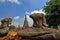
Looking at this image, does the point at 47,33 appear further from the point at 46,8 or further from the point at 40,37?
the point at 46,8

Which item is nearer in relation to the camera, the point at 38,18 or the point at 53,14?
the point at 38,18

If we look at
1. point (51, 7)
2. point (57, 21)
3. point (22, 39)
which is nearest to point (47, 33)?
point (22, 39)

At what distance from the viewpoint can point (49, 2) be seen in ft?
140

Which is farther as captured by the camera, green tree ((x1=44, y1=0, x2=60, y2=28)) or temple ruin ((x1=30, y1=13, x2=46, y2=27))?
green tree ((x1=44, y1=0, x2=60, y2=28))

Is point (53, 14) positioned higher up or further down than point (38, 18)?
higher up

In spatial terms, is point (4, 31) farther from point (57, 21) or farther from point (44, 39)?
point (57, 21)

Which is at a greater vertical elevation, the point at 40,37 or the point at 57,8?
the point at 57,8

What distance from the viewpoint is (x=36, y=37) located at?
45.9 ft

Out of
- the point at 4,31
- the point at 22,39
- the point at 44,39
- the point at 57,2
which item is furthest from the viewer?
the point at 57,2

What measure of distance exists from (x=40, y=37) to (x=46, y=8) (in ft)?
92.1

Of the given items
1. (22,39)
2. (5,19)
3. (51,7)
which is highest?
(51,7)

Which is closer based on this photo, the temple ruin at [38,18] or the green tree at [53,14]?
the temple ruin at [38,18]

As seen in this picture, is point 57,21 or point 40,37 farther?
point 57,21

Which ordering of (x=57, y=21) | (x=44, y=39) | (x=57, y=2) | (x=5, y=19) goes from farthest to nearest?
(x=57, y=2)
(x=57, y=21)
(x=5, y=19)
(x=44, y=39)
